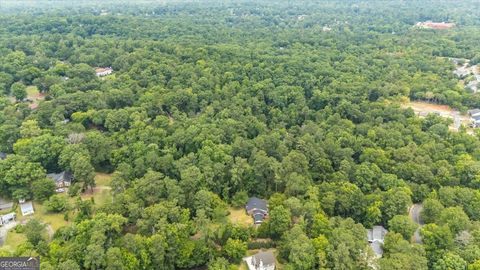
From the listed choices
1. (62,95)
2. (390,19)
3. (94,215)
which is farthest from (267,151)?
(390,19)

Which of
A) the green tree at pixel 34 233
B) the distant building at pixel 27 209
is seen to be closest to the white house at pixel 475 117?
the green tree at pixel 34 233

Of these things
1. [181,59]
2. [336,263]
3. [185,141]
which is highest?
[181,59]

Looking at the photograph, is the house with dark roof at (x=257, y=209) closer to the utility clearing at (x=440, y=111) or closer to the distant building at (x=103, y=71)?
the utility clearing at (x=440, y=111)

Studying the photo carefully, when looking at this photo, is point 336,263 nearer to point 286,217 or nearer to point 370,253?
point 370,253

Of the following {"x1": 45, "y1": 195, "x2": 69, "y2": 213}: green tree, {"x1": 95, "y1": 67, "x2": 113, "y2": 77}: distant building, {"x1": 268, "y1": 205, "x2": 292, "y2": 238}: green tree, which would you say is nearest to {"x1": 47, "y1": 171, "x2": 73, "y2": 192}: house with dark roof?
{"x1": 45, "y1": 195, "x2": 69, "y2": 213}: green tree

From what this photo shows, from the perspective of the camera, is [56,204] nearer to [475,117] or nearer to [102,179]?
[102,179]

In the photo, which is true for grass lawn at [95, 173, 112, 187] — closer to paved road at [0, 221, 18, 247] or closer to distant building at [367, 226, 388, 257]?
paved road at [0, 221, 18, 247]

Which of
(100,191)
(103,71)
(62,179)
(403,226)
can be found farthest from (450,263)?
(103,71)
